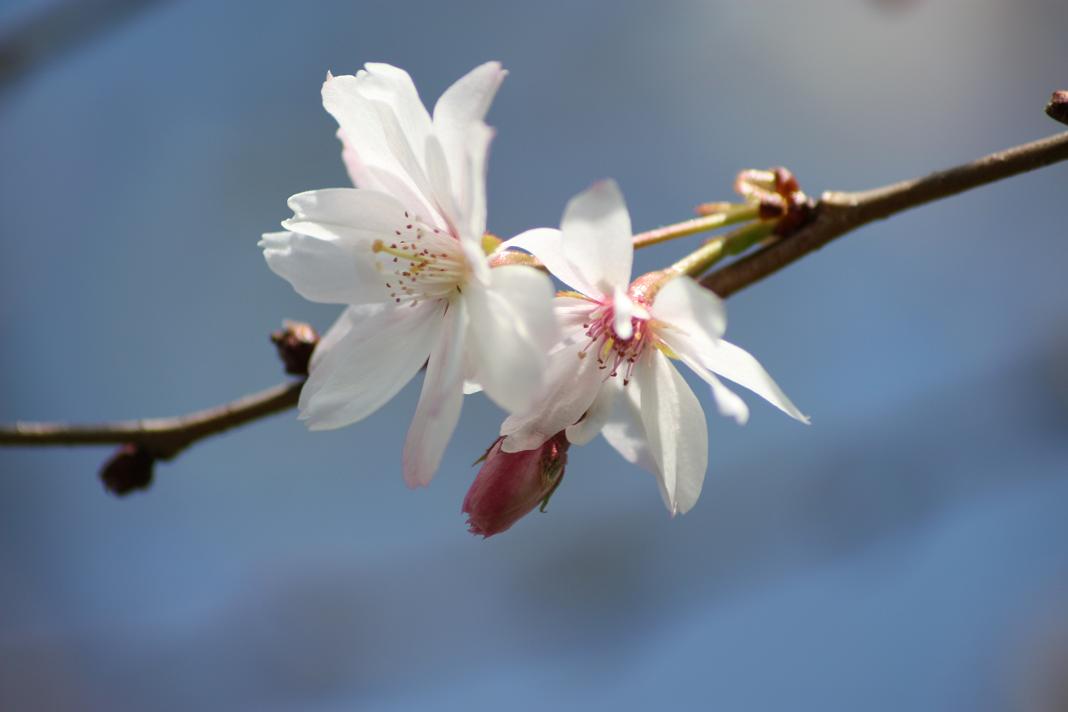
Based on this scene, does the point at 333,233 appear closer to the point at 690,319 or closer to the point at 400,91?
the point at 400,91

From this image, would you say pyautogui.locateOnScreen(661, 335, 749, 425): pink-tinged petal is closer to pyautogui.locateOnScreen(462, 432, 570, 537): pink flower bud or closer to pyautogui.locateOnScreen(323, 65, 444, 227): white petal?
pyautogui.locateOnScreen(462, 432, 570, 537): pink flower bud

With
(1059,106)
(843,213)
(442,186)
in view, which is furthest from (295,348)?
(1059,106)

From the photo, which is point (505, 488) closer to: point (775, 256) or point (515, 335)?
point (515, 335)

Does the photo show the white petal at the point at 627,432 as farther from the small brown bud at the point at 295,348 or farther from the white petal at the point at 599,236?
the small brown bud at the point at 295,348

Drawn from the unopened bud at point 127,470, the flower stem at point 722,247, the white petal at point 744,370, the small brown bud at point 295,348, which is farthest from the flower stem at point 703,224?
the unopened bud at point 127,470

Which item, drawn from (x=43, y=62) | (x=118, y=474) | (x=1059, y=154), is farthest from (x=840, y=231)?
(x=43, y=62)

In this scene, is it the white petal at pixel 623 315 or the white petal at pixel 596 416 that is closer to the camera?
the white petal at pixel 623 315
